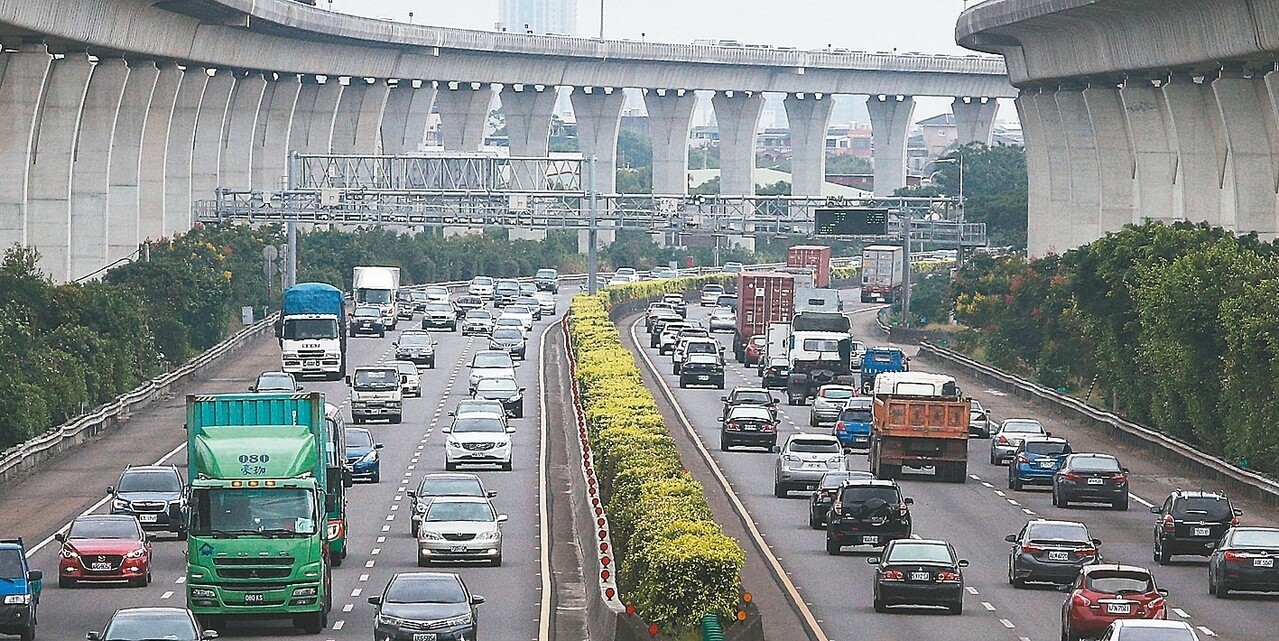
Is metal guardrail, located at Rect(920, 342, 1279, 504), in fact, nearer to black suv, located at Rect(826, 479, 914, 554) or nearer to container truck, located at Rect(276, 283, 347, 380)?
black suv, located at Rect(826, 479, 914, 554)

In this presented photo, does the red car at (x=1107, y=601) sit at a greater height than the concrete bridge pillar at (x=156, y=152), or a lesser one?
lesser

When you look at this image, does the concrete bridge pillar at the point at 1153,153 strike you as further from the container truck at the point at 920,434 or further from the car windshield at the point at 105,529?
the car windshield at the point at 105,529

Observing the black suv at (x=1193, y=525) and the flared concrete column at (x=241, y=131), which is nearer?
the black suv at (x=1193, y=525)

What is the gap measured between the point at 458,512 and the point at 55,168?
170 ft

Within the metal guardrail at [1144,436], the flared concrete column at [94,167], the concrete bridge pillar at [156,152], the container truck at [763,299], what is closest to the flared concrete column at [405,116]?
the concrete bridge pillar at [156,152]

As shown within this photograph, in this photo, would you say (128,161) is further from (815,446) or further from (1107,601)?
→ (1107,601)

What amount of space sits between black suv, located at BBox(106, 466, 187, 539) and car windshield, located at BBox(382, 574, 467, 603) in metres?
16.2

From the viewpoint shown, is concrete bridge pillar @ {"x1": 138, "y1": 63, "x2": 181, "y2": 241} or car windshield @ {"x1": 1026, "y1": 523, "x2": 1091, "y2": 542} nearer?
car windshield @ {"x1": 1026, "y1": 523, "x2": 1091, "y2": 542}

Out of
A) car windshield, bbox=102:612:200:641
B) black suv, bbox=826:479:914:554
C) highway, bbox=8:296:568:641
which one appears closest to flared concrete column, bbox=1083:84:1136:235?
highway, bbox=8:296:568:641

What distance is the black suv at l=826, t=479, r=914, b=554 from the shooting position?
4634cm

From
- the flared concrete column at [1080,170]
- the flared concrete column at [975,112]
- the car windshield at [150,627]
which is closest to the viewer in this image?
the car windshield at [150,627]

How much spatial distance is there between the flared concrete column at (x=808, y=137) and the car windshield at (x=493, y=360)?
9844 cm

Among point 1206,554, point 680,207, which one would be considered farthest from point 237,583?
point 680,207

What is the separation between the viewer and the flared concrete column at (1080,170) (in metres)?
110
